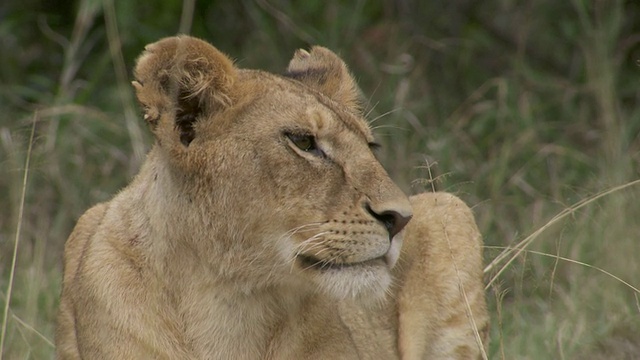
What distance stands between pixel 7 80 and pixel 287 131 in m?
4.47

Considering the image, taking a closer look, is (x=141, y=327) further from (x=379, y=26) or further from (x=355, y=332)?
(x=379, y=26)

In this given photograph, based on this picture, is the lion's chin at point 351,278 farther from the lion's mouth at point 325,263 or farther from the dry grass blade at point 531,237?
the dry grass blade at point 531,237

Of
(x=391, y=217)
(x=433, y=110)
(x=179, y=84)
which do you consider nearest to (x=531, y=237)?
(x=391, y=217)

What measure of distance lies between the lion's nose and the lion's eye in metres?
0.26

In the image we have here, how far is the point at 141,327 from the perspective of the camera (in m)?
3.92

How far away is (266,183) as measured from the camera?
392 centimetres

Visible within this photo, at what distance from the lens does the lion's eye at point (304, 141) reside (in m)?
3.96

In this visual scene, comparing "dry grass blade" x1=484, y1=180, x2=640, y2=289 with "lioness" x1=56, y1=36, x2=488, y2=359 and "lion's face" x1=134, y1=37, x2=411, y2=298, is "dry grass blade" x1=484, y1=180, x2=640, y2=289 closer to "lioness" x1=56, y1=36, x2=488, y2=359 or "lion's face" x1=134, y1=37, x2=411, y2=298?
"lioness" x1=56, y1=36, x2=488, y2=359

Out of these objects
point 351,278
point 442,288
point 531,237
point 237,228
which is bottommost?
point 442,288

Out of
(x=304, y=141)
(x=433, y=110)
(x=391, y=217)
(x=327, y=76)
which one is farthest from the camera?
(x=433, y=110)

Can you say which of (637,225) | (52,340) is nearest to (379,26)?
(637,225)

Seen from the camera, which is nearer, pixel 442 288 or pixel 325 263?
pixel 325 263

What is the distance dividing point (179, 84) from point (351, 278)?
76cm

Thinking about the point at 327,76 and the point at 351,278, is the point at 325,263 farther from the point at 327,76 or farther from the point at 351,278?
the point at 327,76
